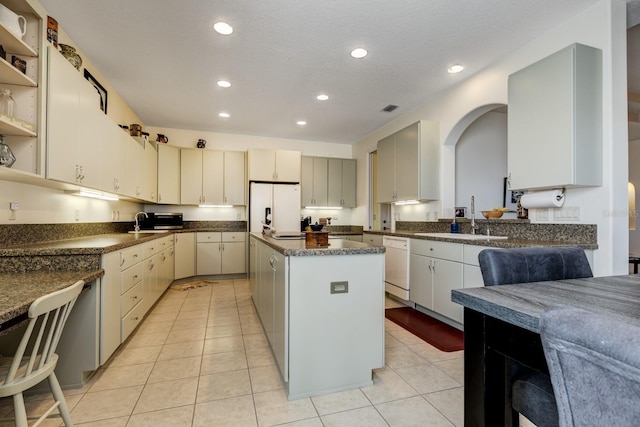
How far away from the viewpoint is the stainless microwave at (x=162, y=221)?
4707 mm

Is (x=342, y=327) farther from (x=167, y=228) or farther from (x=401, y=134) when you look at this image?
(x=167, y=228)

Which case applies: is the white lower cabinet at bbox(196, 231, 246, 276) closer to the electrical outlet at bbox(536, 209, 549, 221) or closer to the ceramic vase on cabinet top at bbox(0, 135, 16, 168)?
the ceramic vase on cabinet top at bbox(0, 135, 16, 168)

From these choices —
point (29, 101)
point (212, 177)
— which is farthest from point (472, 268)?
point (212, 177)

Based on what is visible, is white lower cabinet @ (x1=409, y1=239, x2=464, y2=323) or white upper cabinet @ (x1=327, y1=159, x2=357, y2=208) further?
white upper cabinet @ (x1=327, y1=159, x2=357, y2=208)

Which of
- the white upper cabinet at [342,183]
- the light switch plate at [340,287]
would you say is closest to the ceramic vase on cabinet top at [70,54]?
the light switch plate at [340,287]

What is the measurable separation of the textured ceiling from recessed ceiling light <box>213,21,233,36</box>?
5 centimetres

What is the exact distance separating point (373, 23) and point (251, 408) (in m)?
2.89

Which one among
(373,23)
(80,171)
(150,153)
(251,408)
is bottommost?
(251,408)

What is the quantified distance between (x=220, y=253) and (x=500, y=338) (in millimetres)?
4781

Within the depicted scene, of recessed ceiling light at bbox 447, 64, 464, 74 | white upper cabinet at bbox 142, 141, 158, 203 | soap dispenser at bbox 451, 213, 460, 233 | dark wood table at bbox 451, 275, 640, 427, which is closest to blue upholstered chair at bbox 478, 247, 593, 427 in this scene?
dark wood table at bbox 451, 275, 640, 427

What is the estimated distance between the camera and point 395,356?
7.77ft

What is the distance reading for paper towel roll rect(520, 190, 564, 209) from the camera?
2375mm

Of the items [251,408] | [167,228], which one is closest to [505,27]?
[251,408]

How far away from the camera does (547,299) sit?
0.88 m
